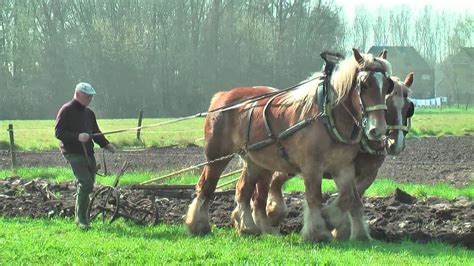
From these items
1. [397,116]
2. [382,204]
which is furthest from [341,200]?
[382,204]

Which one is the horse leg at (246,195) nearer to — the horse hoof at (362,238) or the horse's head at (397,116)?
the horse hoof at (362,238)

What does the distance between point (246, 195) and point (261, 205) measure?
0.80 feet

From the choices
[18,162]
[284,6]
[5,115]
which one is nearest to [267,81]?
[284,6]

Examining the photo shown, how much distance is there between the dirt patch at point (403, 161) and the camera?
14162 millimetres

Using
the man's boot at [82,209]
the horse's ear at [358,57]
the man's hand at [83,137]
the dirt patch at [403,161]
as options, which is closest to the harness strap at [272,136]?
the horse's ear at [358,57]

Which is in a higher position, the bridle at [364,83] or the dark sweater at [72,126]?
the bridle at [364,83]

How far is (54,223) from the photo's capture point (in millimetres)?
8617

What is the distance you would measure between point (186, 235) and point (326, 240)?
1827mm

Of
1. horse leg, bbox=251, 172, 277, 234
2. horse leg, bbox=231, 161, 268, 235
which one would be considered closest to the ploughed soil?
horse leg, bbox=251, 172, 277, 234

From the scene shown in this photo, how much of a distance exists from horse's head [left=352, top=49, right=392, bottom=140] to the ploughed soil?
1732 mm

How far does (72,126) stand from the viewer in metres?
8.48

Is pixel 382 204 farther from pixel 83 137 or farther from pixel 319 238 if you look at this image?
pixel 83 137

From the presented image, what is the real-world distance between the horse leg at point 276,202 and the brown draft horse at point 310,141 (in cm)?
27

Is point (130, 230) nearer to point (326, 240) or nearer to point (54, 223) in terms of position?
point (54, 223)
